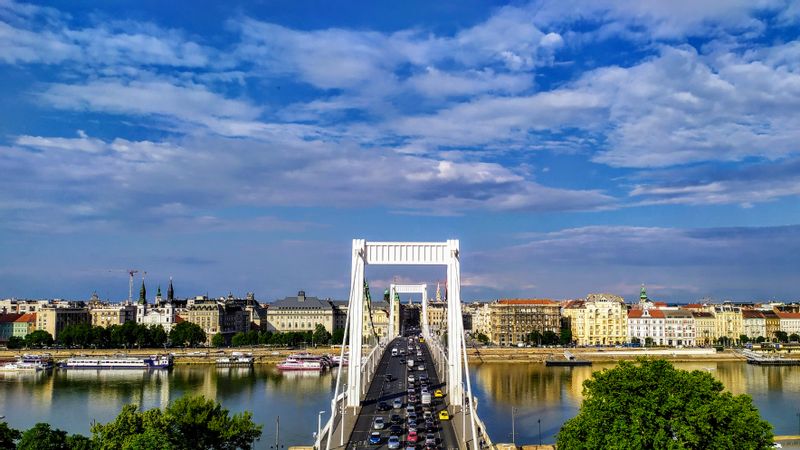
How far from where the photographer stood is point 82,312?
128 m

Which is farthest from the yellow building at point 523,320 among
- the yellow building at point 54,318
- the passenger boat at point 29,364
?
the yellow building at point 54,318

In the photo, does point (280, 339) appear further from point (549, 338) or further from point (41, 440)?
point (41, 440)

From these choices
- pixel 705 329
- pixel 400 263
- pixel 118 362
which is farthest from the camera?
pixel 705 329

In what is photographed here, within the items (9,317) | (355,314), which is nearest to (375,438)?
(355,314)

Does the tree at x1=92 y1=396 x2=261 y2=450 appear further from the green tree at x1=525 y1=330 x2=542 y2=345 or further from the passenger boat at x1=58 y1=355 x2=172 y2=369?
the green tree at x1=525 y1=330 x2=542 y2=345

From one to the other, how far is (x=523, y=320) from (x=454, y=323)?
91834mm

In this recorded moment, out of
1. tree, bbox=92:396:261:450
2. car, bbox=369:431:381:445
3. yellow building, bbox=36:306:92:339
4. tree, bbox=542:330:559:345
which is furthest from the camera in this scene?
yellow building, bbox=36:306:92:339

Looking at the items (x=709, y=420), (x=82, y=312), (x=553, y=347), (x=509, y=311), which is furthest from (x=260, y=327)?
(x=709, y=420)

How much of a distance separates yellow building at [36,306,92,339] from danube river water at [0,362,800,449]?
38567mm

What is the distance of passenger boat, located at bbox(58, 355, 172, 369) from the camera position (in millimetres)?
88312

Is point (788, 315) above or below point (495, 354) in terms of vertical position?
above

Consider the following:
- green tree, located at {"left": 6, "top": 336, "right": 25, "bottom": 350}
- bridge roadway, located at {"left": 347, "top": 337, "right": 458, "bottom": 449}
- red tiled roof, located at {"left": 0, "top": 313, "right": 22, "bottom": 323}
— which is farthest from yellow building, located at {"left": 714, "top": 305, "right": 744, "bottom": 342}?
red tiled roof, located at {"left": 0, "top": 313, "right": 22, "bottom": 323}

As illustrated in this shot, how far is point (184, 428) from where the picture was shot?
2850 centimetres

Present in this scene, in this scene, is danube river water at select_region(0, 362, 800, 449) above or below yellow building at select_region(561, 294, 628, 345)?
below
